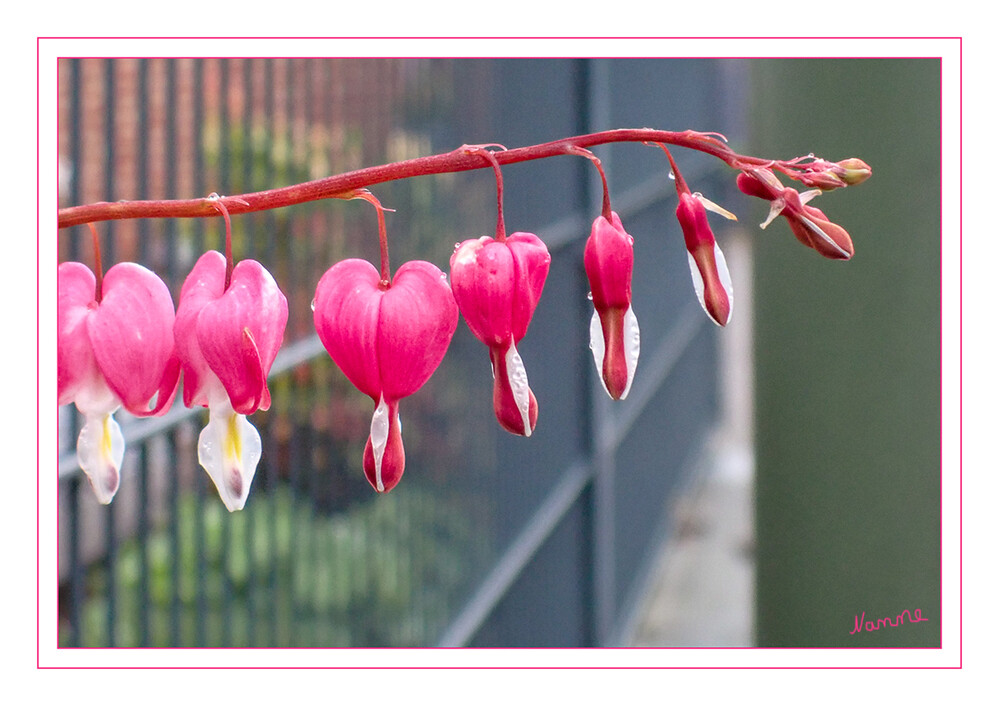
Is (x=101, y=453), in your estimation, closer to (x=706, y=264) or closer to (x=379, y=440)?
(x=379, y=440)

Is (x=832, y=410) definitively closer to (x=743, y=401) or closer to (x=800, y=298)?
(x=800, y=298)

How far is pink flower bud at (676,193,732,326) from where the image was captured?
→ 346mm

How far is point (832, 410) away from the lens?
5.23 feet

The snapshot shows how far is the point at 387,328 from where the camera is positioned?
1.18 feet

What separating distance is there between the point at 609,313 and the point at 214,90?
3.26 ft

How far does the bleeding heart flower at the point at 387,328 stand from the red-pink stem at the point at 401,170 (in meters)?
0.04

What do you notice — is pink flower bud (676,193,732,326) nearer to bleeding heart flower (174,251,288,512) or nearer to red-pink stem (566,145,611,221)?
red-pink stem (566,145,611,221)

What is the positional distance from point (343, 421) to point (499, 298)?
1251 mm

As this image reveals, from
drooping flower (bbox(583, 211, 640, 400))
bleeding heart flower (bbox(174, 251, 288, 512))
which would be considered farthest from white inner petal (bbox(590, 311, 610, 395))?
bleeding heart flower (bbox(174, 251, 288, 512))

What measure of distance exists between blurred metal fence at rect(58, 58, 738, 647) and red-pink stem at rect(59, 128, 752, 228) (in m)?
A: 0.62

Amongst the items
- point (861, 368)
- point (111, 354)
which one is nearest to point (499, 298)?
point (111, 354)
